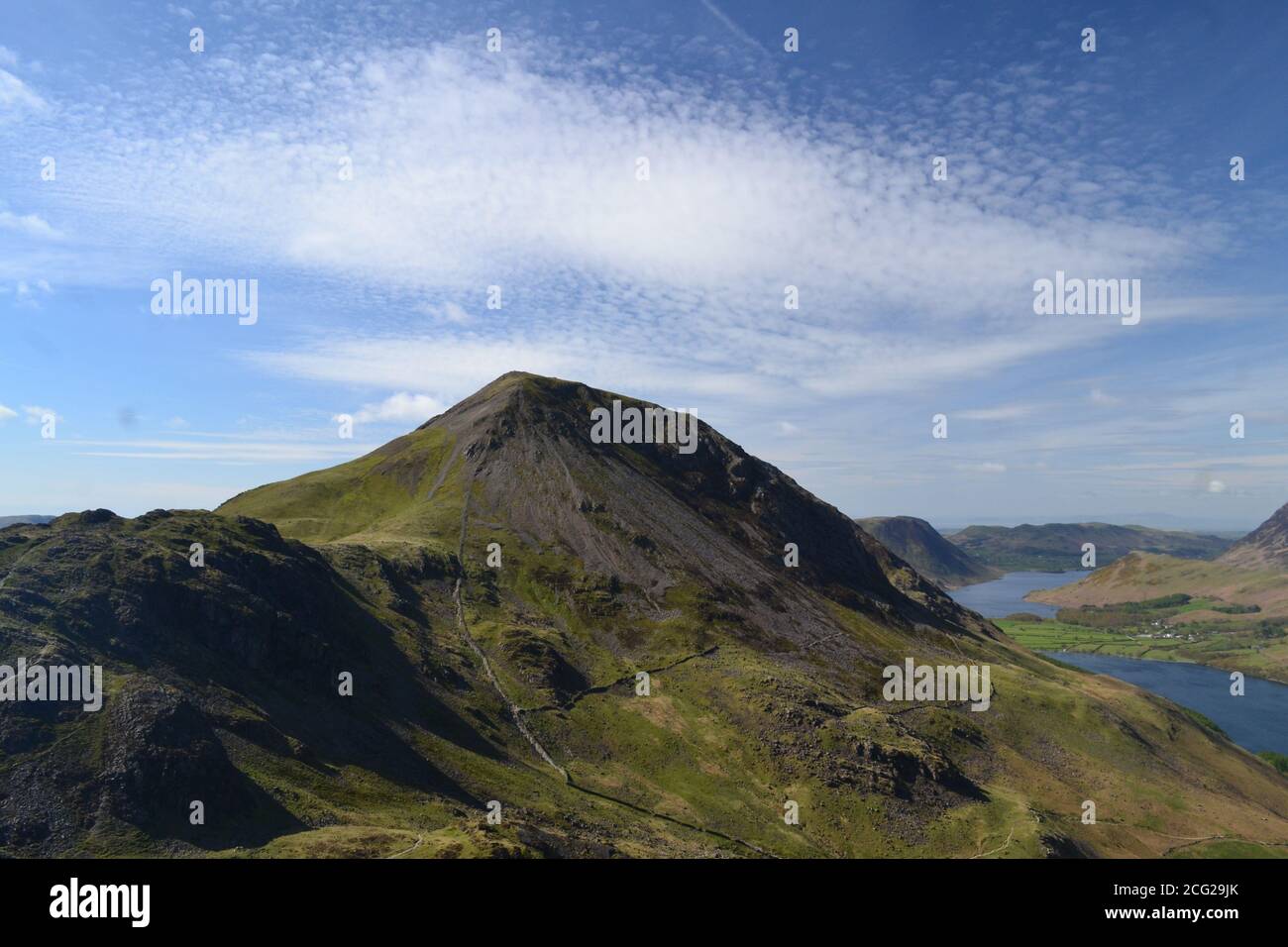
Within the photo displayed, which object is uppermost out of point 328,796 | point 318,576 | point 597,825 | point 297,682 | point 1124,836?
point 318,576

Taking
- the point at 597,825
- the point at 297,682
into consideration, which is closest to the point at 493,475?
the point at 297,682

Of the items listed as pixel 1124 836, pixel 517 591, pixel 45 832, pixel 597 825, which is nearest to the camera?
pixel 45 832

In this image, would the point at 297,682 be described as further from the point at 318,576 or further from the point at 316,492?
the point at 316,492

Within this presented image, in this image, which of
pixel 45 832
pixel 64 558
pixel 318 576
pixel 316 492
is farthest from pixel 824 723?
pixel 316 492

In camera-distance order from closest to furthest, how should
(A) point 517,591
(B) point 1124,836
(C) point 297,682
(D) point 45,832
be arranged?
(D) point 45,832 → (C) point 297,682 → (B) point 1124,836 → (A) point 517,591

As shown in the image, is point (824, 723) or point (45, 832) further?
point (824, 723)

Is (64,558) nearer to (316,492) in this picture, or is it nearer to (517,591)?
(517,591)

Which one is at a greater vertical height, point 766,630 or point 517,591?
point 517,591
